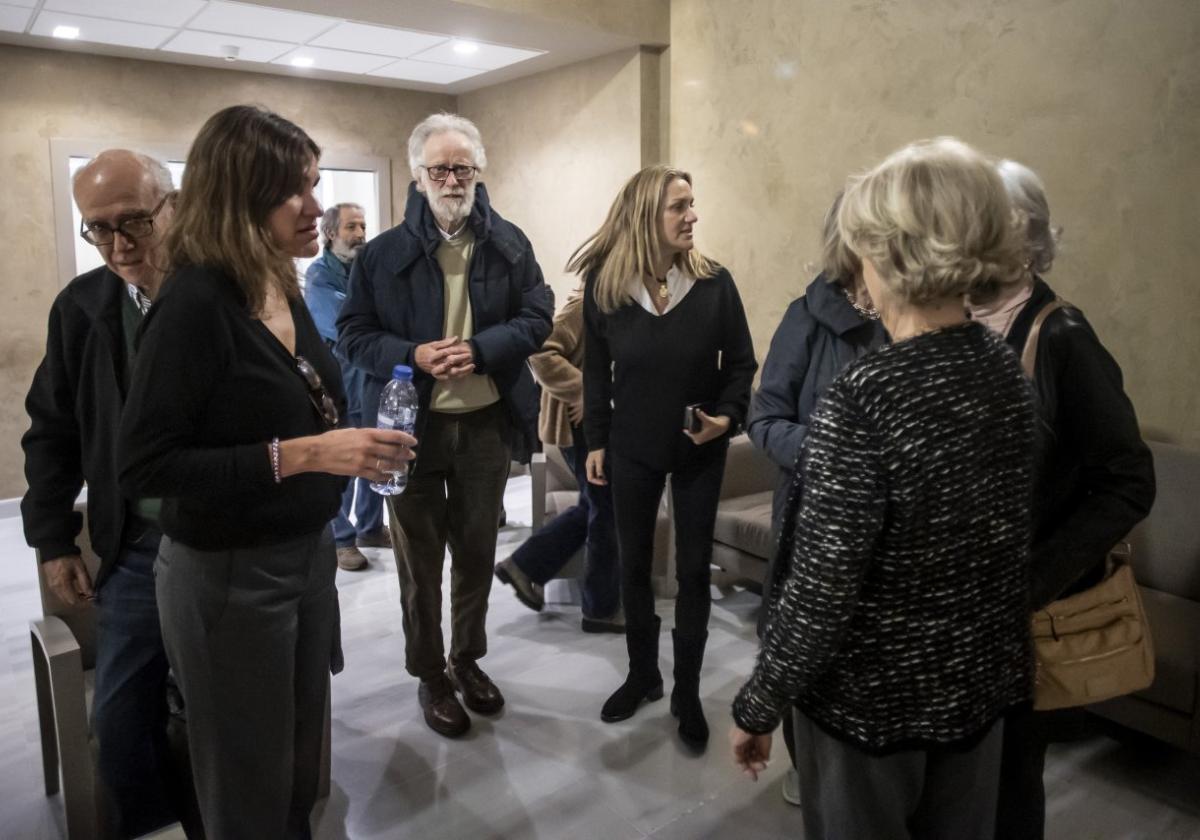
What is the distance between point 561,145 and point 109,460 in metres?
4.42

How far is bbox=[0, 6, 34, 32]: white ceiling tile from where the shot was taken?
439cm

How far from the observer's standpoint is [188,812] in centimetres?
208

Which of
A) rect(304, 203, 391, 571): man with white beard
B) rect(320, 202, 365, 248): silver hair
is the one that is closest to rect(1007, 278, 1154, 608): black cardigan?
rect(304, 203, 391, 571): man with white beard

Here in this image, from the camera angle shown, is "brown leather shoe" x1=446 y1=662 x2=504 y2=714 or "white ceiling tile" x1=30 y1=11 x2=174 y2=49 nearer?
"brown leather shoe" x1=446 y1=662 x2=504 y2=714

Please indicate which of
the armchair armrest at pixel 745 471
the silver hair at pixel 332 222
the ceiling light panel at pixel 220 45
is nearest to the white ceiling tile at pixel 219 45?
the ceiling light panel at pixel 220 45

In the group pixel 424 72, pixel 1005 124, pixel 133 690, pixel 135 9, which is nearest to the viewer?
pixel 133 690

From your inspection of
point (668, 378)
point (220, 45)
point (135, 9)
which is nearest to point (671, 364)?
point (668, 378)

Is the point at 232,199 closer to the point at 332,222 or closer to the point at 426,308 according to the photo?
the point at 426,308

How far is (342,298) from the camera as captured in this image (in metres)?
4.34

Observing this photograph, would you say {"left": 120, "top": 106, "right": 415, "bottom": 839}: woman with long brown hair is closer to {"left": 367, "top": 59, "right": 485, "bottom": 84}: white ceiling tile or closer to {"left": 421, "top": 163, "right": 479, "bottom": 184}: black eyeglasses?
{"left": 421, "top": 163, "right": 479, "bottom": 184}: black eyeglasses

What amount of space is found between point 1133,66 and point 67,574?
11.5 ft

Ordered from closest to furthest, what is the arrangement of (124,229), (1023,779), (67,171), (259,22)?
(1023,779) → (124,229) → (259,22) → (67,171)

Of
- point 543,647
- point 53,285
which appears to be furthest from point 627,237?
point 53,285

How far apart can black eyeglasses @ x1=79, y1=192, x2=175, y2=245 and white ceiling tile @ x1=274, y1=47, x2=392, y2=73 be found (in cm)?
401
